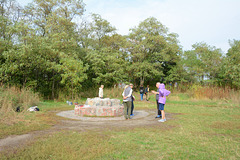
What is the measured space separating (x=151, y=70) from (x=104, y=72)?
807cm

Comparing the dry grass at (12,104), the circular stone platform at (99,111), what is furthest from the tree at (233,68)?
the dry grass at (12,104)

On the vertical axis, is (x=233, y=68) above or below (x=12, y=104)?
above

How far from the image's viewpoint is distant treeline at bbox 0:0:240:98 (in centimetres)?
1711

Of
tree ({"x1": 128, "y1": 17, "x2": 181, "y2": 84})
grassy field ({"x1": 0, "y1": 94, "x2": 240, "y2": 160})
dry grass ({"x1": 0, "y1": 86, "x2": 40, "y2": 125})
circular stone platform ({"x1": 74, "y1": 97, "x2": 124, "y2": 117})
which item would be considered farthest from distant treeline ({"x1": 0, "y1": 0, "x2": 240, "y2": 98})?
grassy field ({"x1": 0, "y1": 94, "x2": 240, "y2": 160})

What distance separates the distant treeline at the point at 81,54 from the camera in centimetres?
1711

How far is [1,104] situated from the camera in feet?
31.8

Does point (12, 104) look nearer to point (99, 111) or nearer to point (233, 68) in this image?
point (99, 111)

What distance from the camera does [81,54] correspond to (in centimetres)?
2616

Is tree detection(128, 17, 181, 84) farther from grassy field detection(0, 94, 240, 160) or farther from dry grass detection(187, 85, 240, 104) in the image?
grassy field detection(0, 94, 240, 160)

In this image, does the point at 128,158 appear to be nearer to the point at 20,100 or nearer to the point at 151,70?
the point at 20,100

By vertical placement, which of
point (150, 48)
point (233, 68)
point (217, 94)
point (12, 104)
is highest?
point (150, 48)

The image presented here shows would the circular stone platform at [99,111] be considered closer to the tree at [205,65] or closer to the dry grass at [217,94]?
the dry grass at [217,94]

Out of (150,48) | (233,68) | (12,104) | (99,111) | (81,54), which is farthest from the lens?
(150,48)

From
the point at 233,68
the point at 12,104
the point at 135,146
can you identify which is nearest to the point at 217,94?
the point at 233,68
